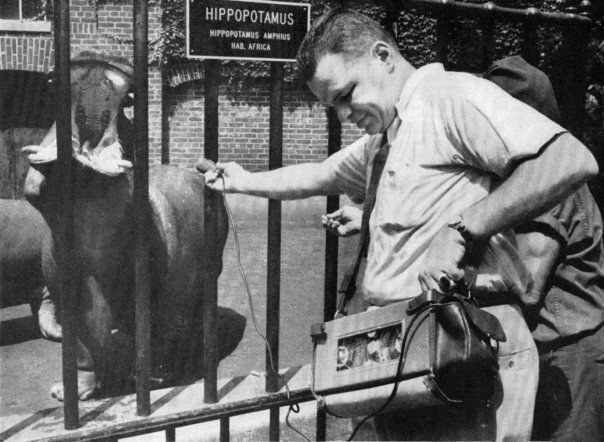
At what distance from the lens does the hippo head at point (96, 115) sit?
12.5 feet

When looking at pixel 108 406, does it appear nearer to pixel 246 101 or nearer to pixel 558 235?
pixel 558 235

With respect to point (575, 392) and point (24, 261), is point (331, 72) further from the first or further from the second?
point (24, 261)

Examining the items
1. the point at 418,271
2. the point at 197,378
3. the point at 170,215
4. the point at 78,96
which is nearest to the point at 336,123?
the point at 418,271

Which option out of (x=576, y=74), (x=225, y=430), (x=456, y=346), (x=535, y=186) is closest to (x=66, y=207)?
(x=225, y=430)

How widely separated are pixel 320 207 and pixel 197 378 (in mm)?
7015

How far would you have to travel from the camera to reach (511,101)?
1.95 meters

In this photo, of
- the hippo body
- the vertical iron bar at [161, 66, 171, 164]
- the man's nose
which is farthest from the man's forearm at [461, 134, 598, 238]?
the vertical iron bar at [161, 66, 171, 164]

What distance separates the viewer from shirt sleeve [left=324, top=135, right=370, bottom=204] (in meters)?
2.53

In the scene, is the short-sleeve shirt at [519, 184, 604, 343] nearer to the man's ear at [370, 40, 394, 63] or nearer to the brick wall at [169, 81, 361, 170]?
the man's ear at [370, 40, 394, 63]

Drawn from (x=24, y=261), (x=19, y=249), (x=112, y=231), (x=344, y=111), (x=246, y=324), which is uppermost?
Answer: (x=344, y=111)

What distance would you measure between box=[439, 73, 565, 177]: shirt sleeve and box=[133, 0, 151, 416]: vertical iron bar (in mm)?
924

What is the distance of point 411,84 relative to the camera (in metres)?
2.12

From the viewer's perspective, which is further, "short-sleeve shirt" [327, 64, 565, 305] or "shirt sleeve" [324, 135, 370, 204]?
"shirt sleeve" [324, 135, 370, 204]

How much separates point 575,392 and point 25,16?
10.6 m
